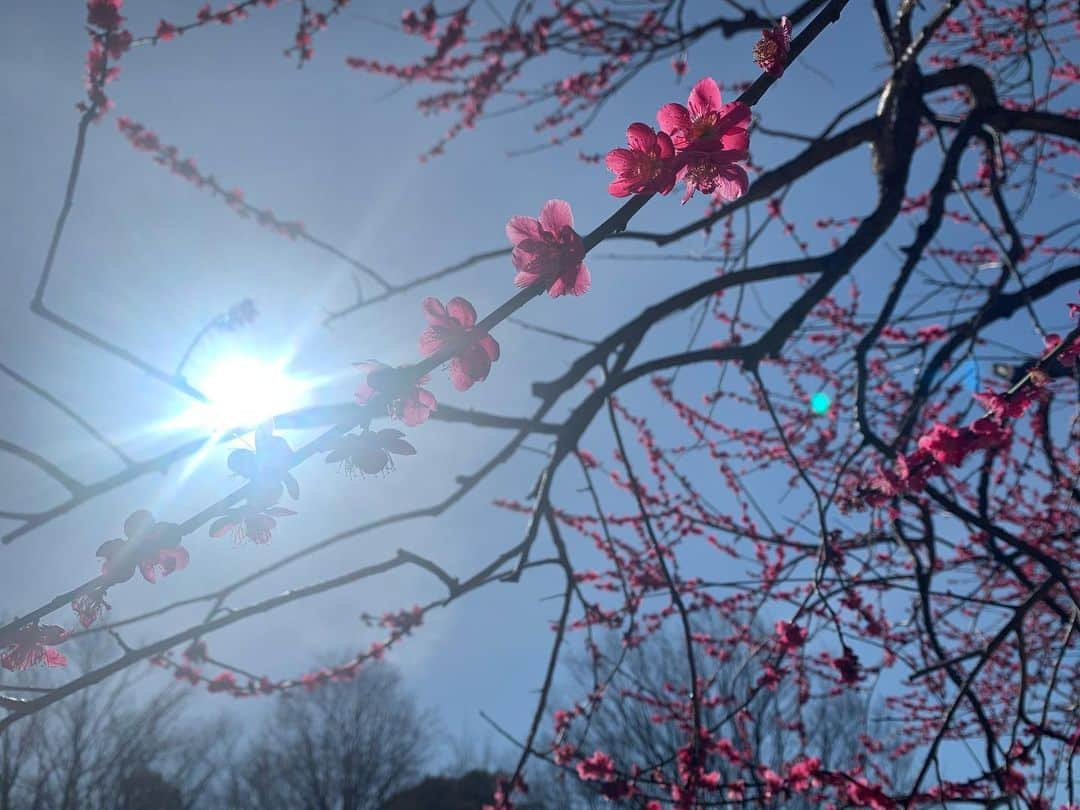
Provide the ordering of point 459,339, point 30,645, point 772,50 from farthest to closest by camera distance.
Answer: point 30,645, point 459,339, point 772,50

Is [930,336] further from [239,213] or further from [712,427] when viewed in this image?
[239,213]

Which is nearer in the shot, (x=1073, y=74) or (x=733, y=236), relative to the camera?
(x=733, y=236)

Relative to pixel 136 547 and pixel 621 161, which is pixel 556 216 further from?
pixel 136 547

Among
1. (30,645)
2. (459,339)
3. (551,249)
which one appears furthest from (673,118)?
(30,645)

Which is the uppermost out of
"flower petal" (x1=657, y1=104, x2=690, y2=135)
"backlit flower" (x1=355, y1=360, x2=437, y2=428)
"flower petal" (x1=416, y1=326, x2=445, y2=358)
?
"flower petal" (x1=657, y1=104, x2=690, y2=135)

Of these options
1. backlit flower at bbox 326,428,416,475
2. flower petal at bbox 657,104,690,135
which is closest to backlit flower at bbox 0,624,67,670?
backlit flower at bbox 326,428,416,475

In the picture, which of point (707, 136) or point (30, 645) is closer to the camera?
point (707, 136)

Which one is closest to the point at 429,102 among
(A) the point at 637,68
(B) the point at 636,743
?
(A) the point at 637,68

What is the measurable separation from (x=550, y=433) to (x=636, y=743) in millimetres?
10854

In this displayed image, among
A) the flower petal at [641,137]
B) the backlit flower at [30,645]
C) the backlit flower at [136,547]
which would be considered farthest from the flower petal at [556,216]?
the backlit flower at [30,645]

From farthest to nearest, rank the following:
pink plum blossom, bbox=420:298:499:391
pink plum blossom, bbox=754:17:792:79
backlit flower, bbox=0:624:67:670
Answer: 1. backlit flower, bbox=0:624:67:670
2. pink plum blossom, bbox=420:298:499:391
3. pink plum blossom, bbox=754:17:792:79

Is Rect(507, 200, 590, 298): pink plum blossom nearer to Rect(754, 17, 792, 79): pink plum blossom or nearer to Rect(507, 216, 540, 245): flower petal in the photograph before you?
Rect(507, 216, 540, 245): flower petal

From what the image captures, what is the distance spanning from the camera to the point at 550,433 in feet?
10.9

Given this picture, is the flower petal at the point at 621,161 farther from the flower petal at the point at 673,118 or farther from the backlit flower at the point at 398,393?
the backlit flower at the point at 398,393
